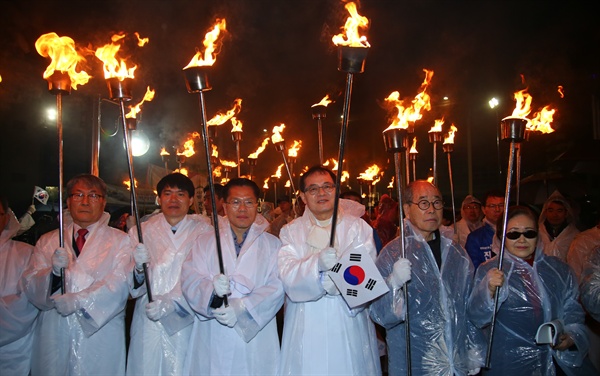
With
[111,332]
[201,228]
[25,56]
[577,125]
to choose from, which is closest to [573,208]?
[201,228]

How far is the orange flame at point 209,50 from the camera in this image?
142 inches

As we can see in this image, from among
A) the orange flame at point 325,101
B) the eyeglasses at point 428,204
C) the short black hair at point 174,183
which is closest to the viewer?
the eyeglasses at point 428,204

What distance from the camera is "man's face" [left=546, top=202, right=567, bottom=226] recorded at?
6.30 metres

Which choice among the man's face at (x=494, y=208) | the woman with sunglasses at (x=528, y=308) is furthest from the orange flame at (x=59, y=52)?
the man's face at (x=494, y=208)

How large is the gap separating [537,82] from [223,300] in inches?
500

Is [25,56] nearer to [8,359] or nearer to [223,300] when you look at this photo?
[8,359]

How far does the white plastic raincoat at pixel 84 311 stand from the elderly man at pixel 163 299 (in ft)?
0.55

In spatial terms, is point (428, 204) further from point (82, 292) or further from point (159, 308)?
point (82, 292)

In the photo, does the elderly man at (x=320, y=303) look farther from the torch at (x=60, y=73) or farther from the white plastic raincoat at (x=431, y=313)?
the torch at (x=60, y=73)

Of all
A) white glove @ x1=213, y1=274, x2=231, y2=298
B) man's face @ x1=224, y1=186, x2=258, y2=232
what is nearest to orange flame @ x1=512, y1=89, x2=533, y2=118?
man's face @ x1=224, y1=186, x2=258, y2=232

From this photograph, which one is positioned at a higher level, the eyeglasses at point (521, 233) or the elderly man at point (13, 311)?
the eyeglasses at point (521, 233)

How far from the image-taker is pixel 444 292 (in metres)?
3.35

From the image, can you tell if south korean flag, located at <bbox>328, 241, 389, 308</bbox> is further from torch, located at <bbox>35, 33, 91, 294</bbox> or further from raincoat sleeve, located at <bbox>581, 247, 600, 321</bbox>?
torch, located at <bbox>35, 33, 91, 294</bbox>

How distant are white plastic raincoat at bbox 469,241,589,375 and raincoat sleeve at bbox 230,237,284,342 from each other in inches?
66.0
